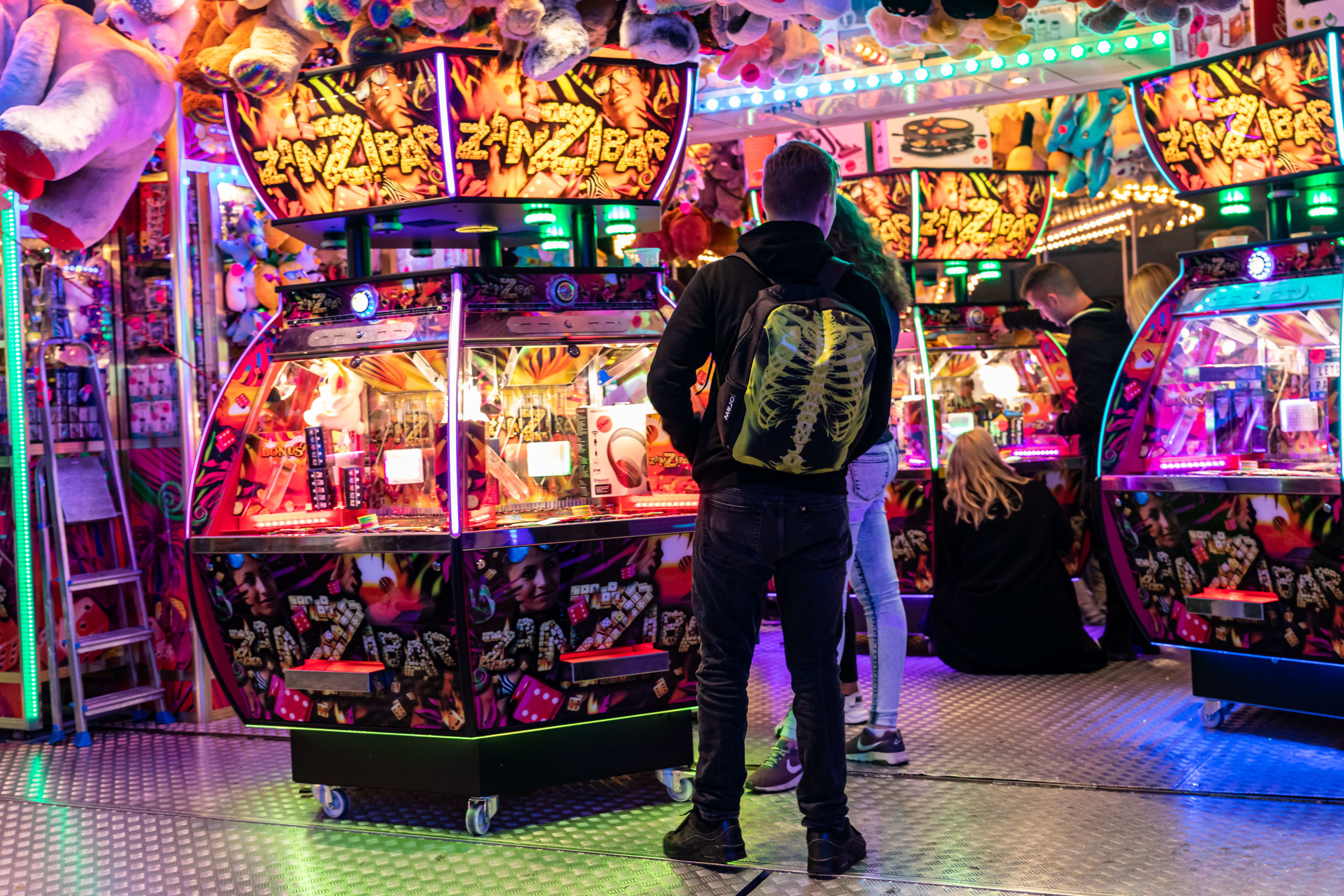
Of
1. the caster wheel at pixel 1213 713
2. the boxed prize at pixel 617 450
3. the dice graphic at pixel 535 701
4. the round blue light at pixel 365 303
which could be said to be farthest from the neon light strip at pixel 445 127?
the caster wheel at pixel 1213 713

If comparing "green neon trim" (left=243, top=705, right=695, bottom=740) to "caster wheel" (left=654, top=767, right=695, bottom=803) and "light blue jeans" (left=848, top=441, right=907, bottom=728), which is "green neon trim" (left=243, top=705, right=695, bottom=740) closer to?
"caster wheel" (left=654, top=767, right=695, bottom=803)

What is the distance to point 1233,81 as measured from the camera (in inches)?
152

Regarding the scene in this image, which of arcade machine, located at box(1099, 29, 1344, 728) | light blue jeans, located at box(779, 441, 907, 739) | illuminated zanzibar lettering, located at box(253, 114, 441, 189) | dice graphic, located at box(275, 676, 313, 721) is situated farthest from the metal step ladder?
arcade machine, located at box(1099, 29, 1344, 728)

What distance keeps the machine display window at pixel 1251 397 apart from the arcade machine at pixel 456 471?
176 centimetres

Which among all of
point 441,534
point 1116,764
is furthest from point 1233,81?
point 441,534

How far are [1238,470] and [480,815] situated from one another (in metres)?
2.59

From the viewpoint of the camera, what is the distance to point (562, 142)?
134 inches

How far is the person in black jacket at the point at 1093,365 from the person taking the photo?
5.05 meters

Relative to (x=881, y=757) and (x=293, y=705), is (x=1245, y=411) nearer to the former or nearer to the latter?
(x=881, y=757)

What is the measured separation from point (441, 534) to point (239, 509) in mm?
706

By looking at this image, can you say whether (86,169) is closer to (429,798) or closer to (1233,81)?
(429,798)

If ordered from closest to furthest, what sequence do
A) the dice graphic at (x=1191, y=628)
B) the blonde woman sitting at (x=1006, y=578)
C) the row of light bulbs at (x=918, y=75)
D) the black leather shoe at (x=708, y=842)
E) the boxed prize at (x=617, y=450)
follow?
the black leather shoe at (x=708, y=842) → the boxed prize at (x=617, y=450) → the dice graphic at (x=1191, y=628) → the blonde woman sitting at (x=1006, y=578) → the row of light bulbs at (x=918, y=75)

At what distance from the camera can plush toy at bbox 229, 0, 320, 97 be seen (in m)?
3.22

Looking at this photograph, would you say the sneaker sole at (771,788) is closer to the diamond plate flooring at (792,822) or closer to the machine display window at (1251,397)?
the diamond plate flooring at (792,822)
